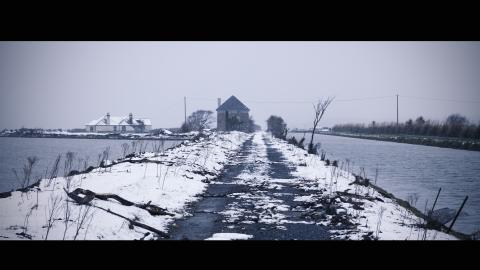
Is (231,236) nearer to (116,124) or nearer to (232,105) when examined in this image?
(232,105)

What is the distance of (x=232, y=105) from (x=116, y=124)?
30.2 m

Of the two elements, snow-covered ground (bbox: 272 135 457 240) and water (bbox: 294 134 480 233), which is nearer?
snow-covered ground (bbox: 272 135 457 240)

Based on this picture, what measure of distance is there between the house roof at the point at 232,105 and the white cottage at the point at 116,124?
24157 millimetres

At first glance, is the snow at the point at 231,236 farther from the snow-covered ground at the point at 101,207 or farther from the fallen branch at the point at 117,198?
the fallen branch at the point at 117,198

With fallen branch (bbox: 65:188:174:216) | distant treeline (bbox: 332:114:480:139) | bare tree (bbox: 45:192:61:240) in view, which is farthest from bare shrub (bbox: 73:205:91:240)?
distant treeline (bbox: 332:114:480:139)

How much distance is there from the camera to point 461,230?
8000 mm

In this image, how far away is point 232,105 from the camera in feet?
238

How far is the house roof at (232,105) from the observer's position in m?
72.1

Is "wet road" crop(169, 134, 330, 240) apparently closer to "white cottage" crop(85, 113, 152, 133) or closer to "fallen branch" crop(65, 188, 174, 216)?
"fallen branch" crop(65, 188, 174, 216)

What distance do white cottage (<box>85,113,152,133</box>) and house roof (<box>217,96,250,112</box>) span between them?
2416cm

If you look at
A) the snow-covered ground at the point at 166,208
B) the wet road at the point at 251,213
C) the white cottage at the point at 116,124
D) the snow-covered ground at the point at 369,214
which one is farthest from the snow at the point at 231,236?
the white cottage at the point at 116,124

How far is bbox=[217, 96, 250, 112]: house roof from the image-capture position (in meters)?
72.1
